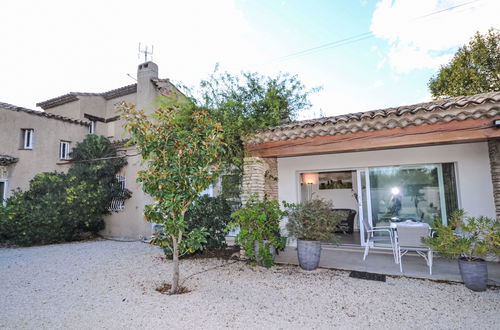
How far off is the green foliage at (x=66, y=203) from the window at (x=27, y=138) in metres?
2.06

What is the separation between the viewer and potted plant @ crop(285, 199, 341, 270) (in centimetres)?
497

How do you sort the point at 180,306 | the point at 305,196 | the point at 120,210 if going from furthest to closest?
the point at 305,196 < the point at 120,210 < the point at 180,306

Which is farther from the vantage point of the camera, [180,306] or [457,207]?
[457,207]

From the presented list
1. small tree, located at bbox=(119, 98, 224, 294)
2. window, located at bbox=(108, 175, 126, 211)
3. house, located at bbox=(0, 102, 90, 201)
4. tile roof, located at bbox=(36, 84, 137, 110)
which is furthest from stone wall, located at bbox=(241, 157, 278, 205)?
house, located at bbox=(0, 102, 90, 201)

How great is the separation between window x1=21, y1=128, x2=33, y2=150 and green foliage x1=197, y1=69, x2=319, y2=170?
9.38 metres

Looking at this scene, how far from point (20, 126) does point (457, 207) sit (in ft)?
51.6

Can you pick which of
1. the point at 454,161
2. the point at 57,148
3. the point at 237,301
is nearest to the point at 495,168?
the point at 454,161

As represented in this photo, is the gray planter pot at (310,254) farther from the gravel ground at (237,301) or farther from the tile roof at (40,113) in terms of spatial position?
the tile roof at (40,113)

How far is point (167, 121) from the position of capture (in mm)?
4000

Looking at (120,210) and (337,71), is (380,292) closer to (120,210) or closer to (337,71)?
(337,71)

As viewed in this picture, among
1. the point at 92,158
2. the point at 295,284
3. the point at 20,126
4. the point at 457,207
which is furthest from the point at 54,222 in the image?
the point at 457,207

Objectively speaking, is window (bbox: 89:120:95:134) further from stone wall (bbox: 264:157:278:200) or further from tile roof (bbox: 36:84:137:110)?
stone wall (bbox: 264:157:278:200)

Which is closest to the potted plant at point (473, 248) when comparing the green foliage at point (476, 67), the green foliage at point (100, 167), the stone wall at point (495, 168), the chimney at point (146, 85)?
the stone wall at point (495, 168)

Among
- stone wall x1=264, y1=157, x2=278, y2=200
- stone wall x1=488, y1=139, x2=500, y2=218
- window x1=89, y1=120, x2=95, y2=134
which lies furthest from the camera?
window x1=89, y1=120, x2=95, y2=134
